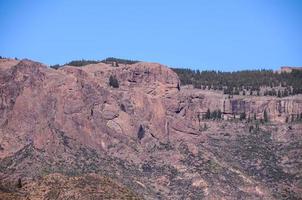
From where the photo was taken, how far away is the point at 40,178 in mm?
191375

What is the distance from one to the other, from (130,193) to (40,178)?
15.3 m

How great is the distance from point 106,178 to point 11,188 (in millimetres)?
21944

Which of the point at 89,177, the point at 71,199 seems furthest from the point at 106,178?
the point at 71,199

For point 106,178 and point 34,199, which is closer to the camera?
point 34,199

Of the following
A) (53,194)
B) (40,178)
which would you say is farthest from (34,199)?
(40,178)

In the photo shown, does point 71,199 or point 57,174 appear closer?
point 71,199

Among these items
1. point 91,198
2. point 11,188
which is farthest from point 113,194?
point 11,188

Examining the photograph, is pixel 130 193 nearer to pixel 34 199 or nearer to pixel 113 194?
pixel 113 194

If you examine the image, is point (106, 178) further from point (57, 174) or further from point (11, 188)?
point (11, 188)

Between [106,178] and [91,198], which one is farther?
[106,178]

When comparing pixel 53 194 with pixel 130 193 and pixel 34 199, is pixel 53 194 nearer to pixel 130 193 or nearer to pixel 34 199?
pixel 34 199

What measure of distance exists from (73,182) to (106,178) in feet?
33.2

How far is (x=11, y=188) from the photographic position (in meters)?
180

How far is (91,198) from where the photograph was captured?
182000mm
